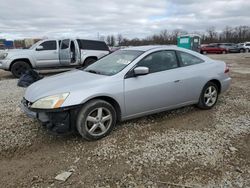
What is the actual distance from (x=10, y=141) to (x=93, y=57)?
7.58 m

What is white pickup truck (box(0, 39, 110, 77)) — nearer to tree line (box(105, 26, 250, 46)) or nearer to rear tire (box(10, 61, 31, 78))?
rear tire (box(10, 61, 31, 78))

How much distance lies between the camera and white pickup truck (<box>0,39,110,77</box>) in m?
9.84

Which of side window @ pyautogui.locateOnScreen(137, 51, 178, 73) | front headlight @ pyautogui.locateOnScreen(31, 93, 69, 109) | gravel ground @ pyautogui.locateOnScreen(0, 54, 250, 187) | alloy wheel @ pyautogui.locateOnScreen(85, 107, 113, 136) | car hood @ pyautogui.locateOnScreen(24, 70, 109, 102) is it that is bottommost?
gravel ground @ pyautogui.locateOnScreen(0, 54, 250, 187)

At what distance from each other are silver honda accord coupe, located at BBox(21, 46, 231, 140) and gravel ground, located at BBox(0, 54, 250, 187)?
1.09 ft

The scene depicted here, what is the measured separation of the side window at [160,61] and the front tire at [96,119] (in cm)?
103

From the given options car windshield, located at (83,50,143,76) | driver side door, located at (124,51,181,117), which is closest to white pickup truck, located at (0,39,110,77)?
car windshield, located at (83,50,143,76)

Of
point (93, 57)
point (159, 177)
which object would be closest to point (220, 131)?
point (159, 177)

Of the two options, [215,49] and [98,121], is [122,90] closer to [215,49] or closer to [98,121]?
[98,121]

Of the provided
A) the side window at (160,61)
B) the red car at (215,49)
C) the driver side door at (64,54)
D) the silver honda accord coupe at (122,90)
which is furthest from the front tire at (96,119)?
the red car at (215,49)

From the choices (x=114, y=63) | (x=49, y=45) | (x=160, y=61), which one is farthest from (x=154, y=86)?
(x=49, y=45)

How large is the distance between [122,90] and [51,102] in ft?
3.73

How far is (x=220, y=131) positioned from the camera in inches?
155

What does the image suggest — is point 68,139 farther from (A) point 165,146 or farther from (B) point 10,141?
(A) point 165,146

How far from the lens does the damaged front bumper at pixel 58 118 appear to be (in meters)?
3.20
